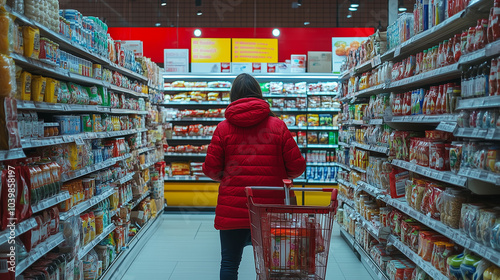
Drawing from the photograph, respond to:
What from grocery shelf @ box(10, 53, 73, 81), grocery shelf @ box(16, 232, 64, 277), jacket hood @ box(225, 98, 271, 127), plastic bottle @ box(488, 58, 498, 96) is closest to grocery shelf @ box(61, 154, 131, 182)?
grocery shelf @ box(16, 232, 64, 277)

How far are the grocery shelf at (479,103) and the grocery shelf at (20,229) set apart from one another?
7.65 ft

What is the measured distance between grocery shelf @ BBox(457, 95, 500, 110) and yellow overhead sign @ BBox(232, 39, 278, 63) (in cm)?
590

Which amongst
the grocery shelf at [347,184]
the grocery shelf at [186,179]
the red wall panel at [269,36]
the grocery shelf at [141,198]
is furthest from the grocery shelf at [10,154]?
the red wall panel at [269,36]

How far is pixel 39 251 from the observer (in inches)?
106

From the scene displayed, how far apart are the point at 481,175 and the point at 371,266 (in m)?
2.30

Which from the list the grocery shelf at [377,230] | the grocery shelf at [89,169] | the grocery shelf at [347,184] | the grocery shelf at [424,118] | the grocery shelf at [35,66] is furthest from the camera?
the grocery shelf at [347,184]

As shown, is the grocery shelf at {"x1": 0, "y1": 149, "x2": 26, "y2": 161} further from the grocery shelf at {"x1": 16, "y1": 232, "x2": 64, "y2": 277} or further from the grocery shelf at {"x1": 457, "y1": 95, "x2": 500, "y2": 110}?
the grocery shelf at {"x1": 457, "y1": 95, "x2": 500, "y2": 110}

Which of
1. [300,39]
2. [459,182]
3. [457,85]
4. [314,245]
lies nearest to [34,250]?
[314,245]

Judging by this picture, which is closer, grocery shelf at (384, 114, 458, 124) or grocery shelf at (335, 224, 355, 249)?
grocery shelf at (384, 114, 458, 124)

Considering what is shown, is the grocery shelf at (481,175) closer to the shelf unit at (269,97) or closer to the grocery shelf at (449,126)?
the grocery shelf at (449,126)

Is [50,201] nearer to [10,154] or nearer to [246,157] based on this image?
[10,154]

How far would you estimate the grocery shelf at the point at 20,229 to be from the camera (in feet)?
7.11

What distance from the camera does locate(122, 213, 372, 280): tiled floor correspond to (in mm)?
4578

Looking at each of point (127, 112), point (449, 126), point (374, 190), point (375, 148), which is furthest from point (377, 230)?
point (127, 112)
